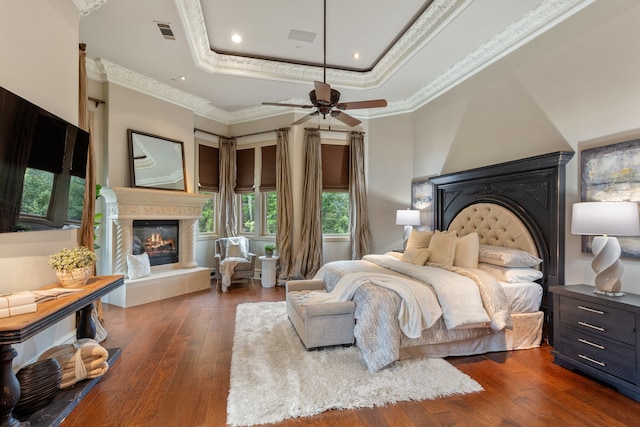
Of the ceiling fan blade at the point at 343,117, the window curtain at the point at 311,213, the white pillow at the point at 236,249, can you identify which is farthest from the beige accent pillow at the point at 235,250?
the ceiling fan blade at the point at 343,117

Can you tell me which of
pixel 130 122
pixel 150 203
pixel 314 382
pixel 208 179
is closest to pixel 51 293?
pixel 314 382

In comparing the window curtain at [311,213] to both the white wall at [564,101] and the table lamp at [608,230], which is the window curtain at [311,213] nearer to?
the white wall at [564,101]

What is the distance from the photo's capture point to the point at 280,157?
6.22 metres

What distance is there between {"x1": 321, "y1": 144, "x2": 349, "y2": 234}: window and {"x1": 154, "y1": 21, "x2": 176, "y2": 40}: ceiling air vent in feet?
10.8

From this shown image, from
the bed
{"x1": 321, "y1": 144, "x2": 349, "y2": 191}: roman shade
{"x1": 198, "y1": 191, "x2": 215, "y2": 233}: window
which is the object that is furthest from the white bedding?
{"x1": 198, "y1": 191, "x2": 215, "y2": 233}: window

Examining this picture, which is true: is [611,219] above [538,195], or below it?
below

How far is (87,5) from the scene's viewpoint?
3.17 m

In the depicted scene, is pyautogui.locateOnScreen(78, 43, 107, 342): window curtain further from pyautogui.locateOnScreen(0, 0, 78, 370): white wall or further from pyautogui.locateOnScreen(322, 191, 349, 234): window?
pyautogui.locateOnScreen(322, 191, 349, 234): window

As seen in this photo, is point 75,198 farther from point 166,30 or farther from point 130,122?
point 130,122

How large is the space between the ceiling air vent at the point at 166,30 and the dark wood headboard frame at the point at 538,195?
14.2ft

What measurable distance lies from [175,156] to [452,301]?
16.8ft

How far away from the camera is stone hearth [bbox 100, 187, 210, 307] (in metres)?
4.72

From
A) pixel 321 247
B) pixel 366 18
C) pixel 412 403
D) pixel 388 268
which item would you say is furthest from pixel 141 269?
pixel 366 18

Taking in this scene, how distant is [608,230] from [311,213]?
4.42 metres
